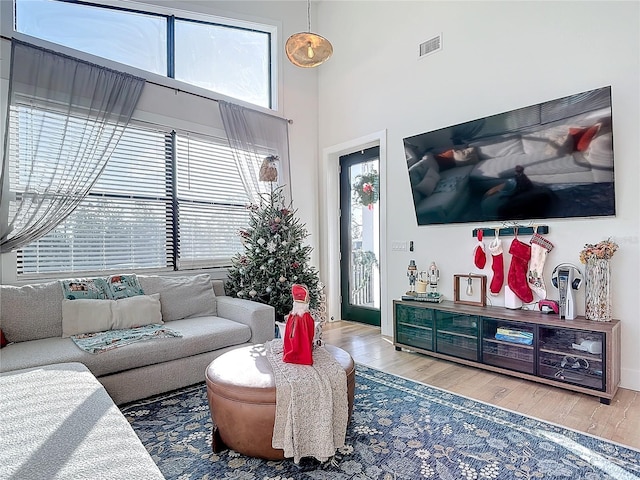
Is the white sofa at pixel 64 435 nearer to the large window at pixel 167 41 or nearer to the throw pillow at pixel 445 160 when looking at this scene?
the large window at pixel 167 41

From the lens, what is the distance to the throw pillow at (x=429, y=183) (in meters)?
3.66

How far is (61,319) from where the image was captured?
8.51ft

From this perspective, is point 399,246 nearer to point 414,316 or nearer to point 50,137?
point 414,316

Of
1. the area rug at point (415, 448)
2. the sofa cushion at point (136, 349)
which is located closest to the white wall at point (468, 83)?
the area rug at point (415, 448)

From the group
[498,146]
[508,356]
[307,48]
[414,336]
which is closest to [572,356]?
[508,356]

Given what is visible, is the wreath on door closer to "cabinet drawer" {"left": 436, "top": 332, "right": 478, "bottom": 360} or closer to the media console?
the media console

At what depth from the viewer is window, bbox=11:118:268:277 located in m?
3.11

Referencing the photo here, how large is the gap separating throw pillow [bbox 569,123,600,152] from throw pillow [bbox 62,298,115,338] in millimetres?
3876

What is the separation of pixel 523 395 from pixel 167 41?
487cm

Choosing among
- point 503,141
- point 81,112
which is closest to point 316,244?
point 503,141

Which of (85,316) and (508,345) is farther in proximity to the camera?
(508,345)

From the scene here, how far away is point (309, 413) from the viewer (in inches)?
67.1

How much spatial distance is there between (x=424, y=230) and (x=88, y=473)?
3.50 metres

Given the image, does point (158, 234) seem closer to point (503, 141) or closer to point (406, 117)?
point (406, 117)
